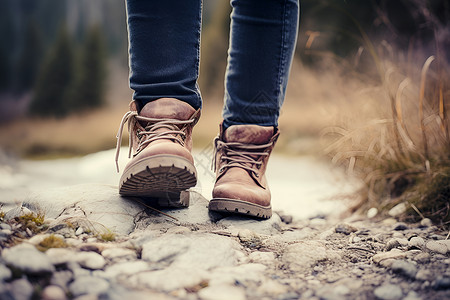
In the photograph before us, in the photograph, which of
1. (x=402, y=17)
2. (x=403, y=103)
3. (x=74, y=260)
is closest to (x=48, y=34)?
(x=402, y=17)

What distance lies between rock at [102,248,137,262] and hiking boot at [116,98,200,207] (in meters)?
0.22

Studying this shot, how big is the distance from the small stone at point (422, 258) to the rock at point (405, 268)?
0.29 feet

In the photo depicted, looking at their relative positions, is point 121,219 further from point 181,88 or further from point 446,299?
point 446,299

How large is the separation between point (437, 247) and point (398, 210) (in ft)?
1.78

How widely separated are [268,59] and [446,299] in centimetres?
83

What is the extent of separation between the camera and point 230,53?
1329mm

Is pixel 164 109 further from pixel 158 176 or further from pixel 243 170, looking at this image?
pixel 243 170

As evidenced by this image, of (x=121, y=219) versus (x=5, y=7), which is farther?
(x=5, y=7)

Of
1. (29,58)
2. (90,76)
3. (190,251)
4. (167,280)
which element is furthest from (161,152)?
(29,58)

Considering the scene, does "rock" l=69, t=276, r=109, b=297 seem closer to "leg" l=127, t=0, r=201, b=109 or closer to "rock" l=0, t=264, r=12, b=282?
"rock" l=0, t=264, r=12, b=282

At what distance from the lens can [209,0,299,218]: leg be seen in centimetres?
125

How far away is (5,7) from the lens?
8039 mm

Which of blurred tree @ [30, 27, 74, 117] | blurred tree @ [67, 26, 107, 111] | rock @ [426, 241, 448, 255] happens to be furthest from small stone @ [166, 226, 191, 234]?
blurred tree @ [30, 27, 74, 117]

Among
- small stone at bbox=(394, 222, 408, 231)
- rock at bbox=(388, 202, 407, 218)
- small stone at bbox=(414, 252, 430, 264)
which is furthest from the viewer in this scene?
rock at bbox=(388, 202, 407, 218)
